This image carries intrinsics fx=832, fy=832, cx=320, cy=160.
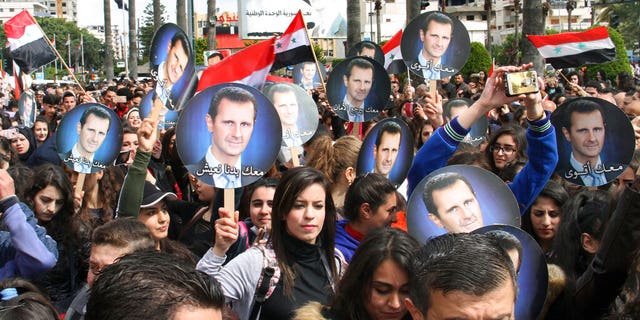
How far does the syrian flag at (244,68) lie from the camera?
6.83 meters

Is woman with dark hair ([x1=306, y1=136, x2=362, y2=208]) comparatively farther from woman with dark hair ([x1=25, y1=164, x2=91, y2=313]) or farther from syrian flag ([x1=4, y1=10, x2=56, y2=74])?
Answer: syrian flag ([x1=4, y1=10, x2=56, y2=74])

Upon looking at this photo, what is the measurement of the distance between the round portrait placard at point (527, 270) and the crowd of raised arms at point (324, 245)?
2.1 inches

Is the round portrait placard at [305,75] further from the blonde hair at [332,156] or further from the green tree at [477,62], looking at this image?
the green tree at [477,62]

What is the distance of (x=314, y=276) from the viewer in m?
3.70

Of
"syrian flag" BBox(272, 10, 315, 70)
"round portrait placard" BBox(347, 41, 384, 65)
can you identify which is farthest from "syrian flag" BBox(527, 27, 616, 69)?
"syrian flag" BBox(272, 10, 315, 70)

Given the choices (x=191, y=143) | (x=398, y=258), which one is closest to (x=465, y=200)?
(x=398, y=258)

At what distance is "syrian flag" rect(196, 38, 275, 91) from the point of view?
22.4 ft

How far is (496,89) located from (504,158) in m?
2.24

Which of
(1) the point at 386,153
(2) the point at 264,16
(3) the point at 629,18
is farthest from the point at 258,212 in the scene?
(3) the point at 629,18

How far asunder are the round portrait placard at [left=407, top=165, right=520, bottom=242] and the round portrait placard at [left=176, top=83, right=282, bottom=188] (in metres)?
1.08

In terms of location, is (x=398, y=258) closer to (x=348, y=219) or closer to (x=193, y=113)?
(x=348, y=219)

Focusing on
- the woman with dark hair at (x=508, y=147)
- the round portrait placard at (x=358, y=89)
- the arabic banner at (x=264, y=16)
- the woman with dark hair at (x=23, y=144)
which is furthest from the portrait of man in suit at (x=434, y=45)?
the arabic banner at (x=264, y=16)

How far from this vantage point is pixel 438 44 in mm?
7219

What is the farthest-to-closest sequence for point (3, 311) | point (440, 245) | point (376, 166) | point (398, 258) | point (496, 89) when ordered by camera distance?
1. point (376, 166)
2. point (496, 89)
3. point (398, 258)
4. point (3, 311)
5. point (440, 245)
